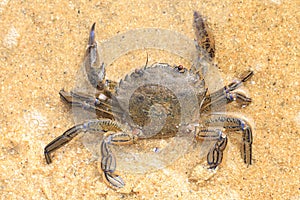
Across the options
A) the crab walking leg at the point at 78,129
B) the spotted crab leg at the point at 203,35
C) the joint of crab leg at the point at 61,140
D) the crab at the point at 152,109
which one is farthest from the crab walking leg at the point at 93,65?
the spotted crab leg at the point at 203,35

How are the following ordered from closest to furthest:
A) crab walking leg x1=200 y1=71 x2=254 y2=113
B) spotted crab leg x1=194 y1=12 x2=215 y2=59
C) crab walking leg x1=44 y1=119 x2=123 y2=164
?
crab walking leg x1=44 y1=119 x2=123 y2=164, crab walking leg x1=200 y1=71 x2=254 y2=113, spotted crab leg x1=194 y1=12 x2=215 y2=59

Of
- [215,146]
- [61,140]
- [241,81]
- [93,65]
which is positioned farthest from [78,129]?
[241,81]

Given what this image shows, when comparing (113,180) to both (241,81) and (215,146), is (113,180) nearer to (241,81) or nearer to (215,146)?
(215,146)

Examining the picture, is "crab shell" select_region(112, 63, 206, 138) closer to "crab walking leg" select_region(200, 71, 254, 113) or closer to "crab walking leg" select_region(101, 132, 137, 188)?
"crab walking leg" select_region(200, 71, 254, 113)

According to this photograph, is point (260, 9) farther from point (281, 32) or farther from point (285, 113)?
point (285, 113)

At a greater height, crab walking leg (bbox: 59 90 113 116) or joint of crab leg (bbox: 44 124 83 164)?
crab walking leg (bbox: 59 90 113 116)

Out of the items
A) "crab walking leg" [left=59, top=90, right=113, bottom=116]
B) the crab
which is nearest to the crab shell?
the crab

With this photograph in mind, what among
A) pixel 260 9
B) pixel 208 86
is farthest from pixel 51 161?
pixel 260 9

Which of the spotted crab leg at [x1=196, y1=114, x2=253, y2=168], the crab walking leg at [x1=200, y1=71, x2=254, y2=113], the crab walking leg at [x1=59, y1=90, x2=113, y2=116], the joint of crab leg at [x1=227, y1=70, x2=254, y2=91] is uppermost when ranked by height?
the joint of crab leg at [x1=227, y1=70, x2=254, y2=91]
